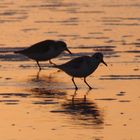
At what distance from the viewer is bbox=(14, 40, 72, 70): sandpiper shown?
2155cm

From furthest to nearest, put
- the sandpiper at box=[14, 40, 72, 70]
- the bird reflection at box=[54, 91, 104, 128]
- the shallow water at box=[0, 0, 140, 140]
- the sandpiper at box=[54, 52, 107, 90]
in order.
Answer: the sandpiper at box=[14, 40, 72, 70]
the sandpiper at box=[54, 52, 107, 90]
the bird reflection at box=[54, 91, 104, 128]
the shallow water at box=[0, 0, 140, 140]

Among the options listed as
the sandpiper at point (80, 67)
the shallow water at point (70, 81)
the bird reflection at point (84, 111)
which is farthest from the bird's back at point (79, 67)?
Answer: the bird reflection at point (84, 111)

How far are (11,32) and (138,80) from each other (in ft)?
31.0

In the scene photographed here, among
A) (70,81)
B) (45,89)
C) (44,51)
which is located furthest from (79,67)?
(44,51)

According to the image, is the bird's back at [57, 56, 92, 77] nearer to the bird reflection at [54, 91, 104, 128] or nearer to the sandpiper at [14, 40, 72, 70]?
the bird reflection at [54, 91, 104, 128]

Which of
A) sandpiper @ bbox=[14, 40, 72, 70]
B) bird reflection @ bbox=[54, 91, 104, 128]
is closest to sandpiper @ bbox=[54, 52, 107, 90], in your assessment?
bird reflection @ bbox=[54, 91, 104, 128]

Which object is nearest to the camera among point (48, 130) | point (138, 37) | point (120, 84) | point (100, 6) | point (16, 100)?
point (48, 130)

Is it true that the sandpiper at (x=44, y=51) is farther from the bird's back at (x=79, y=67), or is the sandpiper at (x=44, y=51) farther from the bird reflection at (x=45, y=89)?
the bird's back at (x=79, y=67)

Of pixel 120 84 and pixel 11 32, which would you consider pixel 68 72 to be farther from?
pixel 11 32

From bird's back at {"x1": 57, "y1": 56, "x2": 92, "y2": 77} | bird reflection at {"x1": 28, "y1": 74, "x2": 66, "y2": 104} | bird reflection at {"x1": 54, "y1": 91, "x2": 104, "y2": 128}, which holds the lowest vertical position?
bird reflection at {"x1": 28, "y1": 74, "x2": 66, "y2": 104}

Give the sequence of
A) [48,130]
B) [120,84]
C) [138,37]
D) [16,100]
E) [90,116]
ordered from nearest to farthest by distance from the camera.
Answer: [48,130] → [90,116] → [16,100] → [120,84] → [138,37]

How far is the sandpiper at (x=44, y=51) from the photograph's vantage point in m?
21.5

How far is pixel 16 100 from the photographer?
1634 cm

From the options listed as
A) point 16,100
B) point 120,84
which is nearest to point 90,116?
point 16,100
